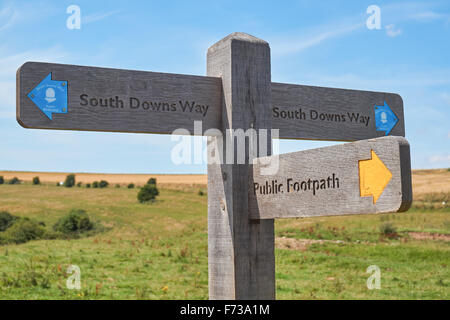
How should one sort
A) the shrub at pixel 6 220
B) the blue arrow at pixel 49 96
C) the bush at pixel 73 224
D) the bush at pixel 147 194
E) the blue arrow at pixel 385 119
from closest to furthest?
the blue arrow at pixel 49 96, the blue arrow at pixel 385 119, the bush at pixel 73 224, the shrub at pixel 6 220, the bush at pixel 147 194

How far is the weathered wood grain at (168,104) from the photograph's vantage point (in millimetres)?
2354

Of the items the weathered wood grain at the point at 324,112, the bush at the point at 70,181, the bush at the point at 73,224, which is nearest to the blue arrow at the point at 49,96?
the weathered wood grain at the point at 324,112

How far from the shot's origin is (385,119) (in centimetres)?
328

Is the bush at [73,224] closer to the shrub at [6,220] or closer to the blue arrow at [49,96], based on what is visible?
the shrub at [6,220]

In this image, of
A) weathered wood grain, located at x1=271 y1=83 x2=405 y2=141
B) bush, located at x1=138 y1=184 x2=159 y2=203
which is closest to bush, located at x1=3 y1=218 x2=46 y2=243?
bush, located at x1=138 y1=184 x2=159 y2=203

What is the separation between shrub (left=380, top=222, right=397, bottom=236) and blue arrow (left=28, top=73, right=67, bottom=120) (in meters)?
11.1

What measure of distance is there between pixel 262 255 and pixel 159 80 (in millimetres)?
1205

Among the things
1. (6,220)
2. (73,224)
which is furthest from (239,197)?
(6,220)

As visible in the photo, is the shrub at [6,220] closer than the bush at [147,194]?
Yes

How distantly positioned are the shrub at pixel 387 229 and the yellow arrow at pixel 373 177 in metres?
10.8

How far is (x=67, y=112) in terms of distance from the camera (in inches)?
92.9

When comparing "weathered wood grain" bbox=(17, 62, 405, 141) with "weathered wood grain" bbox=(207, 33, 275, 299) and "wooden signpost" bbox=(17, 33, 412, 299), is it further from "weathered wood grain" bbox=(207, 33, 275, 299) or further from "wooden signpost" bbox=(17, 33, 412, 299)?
"weathered wood grain" bbox=(207, 33, 275, 299)

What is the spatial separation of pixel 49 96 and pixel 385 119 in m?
2.35
